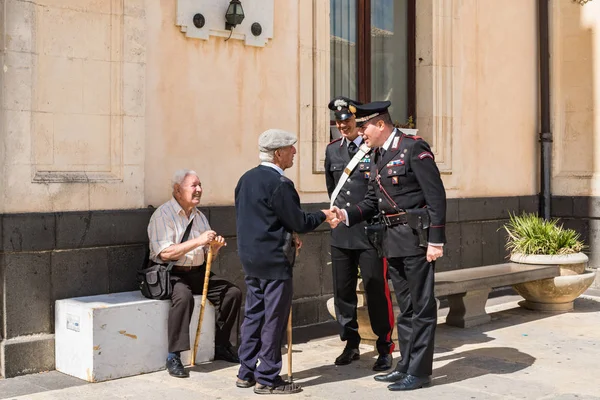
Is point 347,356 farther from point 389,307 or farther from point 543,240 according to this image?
point 543,240

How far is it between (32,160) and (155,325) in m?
1.49

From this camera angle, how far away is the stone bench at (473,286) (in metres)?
8.34

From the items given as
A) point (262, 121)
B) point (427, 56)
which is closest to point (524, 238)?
point (427, 56)

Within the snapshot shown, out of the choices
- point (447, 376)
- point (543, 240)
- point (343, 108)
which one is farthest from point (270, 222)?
point (543, 240)

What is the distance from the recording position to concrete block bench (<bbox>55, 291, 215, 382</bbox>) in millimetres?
6449

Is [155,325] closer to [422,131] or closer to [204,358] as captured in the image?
[204,358]

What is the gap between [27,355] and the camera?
261 inches

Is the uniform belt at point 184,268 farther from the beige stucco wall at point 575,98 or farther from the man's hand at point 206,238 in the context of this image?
the beige stucco wall at point 575,98

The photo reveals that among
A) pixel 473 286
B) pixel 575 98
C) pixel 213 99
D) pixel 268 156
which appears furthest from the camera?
pixel 575 98

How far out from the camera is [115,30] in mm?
7117

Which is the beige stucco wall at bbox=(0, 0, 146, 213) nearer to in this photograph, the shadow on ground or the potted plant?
the shadow on ground

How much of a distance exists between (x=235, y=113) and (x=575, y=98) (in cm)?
524

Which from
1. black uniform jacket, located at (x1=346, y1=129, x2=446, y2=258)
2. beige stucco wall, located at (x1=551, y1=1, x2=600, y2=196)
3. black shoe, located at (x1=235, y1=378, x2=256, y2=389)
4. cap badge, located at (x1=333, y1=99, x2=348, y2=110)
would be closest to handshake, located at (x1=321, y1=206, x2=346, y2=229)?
black uniform jacket, located at (x1=346, y1=129, x2=446, y2=258)

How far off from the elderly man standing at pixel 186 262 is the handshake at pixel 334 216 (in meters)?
0.93
